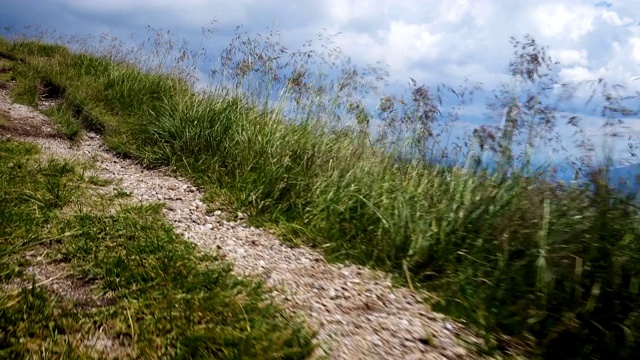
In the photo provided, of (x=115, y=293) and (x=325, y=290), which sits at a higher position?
(x=325, y=290)

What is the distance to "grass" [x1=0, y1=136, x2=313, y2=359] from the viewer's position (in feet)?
7.97

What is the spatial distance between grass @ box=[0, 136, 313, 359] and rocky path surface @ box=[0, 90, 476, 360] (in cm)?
19

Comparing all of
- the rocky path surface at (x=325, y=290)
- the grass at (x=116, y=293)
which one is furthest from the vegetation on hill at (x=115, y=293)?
the rocky path surface at (x=325, y=290)

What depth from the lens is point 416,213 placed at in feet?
13.5

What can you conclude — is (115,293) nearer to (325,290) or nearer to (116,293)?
(116,293)

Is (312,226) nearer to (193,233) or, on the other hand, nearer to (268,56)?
(193,233)

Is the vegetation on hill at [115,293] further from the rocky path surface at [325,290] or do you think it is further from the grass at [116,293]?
the rocky path surface at [325,290]

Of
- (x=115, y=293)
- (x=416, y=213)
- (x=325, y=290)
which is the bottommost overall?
(x=115, y=293)

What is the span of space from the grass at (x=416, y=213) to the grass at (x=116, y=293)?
0.20 ft

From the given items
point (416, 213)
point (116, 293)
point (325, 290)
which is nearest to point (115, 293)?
point (116, 293)

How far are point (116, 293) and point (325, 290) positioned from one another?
129cm

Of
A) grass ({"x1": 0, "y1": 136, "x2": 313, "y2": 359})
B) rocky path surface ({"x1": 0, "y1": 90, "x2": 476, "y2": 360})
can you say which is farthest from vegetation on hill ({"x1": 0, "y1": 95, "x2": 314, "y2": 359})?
rocky path surface ({"x1": 0, "y1": 90, "x2": 476, "y2": 360})

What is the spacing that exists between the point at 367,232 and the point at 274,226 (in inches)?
33.0

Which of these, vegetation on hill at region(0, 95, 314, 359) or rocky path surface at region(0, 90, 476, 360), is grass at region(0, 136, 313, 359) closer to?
vegetation on hill at region(0, 95, 314, 359)
